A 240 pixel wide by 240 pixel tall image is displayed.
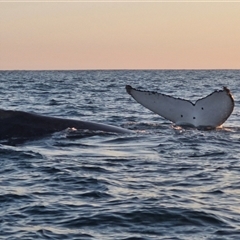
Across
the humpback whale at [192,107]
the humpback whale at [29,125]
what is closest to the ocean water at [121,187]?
the humpback whale at [29,125]

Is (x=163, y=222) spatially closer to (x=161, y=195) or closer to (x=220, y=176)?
(x=161, y=195)

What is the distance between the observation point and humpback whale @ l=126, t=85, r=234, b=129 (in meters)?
14.4

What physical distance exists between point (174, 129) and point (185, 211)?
7445 millimetres

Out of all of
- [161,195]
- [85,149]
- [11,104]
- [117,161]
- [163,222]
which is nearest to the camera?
[163,222]

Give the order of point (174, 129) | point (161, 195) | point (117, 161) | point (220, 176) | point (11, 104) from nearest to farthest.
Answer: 1. point (161, 195)
2. point (220, 176)
3. point (117, 161)
4. point (174, 129)
5. point (11, 104)

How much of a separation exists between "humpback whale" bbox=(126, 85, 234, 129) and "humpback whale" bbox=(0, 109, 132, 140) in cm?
101

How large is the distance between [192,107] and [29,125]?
352 cm

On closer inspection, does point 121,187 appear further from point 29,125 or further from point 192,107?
point 192,107

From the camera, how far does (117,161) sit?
11852 mm

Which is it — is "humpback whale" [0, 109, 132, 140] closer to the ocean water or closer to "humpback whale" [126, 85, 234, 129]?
the ocean water

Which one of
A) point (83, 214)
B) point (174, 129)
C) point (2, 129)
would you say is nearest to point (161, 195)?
point (83, 214)

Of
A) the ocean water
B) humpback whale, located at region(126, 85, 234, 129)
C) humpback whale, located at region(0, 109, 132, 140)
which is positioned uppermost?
humpback whale, located at region(126, 85, 234, 129)

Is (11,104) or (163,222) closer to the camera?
(163,222)

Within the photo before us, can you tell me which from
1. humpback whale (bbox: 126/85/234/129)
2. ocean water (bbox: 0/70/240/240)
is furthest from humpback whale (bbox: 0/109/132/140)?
humpback whale (bbox: 126/85/234/129)
